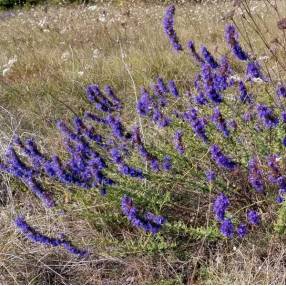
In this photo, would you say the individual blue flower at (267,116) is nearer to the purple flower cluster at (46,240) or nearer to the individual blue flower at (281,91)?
the individual blue flower at (281,91)

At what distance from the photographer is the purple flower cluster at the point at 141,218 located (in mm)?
2059

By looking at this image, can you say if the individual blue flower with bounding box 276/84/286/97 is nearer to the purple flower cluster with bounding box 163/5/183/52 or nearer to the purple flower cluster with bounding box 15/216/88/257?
the purple flower cluster with bounding box 163/5/183/52

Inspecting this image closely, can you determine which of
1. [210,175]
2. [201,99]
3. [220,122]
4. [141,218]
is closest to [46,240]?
[141,218]

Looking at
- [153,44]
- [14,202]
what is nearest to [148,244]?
[14,202]

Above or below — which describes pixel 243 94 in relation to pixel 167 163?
above

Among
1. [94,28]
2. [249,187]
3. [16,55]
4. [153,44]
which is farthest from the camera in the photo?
[94,28]

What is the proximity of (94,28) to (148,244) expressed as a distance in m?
4.94

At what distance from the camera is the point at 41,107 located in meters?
4.09

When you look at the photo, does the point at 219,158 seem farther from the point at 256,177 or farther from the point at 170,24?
the point at 170,24

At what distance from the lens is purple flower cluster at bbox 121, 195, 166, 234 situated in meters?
2.06

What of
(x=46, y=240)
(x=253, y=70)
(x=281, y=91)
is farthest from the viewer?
(x=253, y=70)

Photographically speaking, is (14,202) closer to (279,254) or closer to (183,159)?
(183,159)

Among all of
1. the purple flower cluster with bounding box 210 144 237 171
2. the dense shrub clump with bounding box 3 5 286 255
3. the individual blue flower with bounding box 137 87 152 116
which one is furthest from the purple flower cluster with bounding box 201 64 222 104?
the individual blue flower with bounding box 137 87 152 116

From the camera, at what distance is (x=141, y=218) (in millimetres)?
2109
